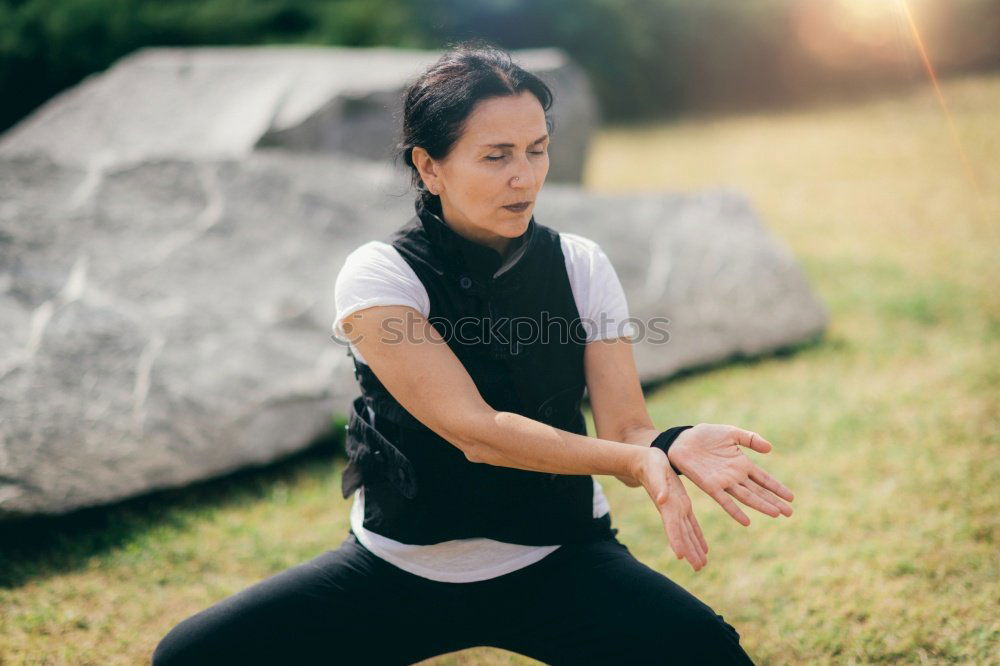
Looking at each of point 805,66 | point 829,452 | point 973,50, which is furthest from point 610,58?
point 829,452

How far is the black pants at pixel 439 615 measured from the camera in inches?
68.0

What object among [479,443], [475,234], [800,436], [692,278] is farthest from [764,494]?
[692,278]

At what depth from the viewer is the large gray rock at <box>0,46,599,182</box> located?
16.5ft

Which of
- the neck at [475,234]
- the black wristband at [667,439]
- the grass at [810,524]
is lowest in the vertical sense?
the grass at [810,524]

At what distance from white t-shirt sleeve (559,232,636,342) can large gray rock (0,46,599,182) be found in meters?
3.00

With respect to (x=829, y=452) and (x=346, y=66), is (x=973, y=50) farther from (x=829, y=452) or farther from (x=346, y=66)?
(x=829, y=452)

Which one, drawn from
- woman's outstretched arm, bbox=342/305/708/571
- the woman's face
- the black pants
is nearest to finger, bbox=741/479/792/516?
woman's outstretched arm, bbox=342/305/708/571

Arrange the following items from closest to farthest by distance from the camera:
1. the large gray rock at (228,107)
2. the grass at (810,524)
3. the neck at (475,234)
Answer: the neck at (475,234)
the grass at (810,524)
the large gray rock at (228,107)

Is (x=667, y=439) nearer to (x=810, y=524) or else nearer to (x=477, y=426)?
(x=477, y=426)

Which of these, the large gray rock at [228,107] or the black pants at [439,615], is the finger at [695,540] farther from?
the large gray rock at [228,107]

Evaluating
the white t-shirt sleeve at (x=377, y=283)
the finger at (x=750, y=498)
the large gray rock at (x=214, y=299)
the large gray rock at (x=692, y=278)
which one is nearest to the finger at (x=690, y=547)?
the finger at (x=750, y=498)

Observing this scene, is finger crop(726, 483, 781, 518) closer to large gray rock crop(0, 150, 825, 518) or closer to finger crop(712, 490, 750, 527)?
finger crop(712, 490, 750, 527)

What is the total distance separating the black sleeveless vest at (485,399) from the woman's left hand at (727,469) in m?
0.32

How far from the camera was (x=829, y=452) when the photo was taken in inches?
137
